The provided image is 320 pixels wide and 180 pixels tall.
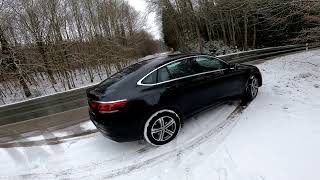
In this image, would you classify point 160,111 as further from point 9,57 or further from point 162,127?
point 9,57

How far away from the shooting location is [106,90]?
4.52 meters

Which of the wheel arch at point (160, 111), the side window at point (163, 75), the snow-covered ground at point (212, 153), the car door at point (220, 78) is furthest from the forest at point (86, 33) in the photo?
the wheel arch at point (160, 111)

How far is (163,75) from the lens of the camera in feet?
15.8

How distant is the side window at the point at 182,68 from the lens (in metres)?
4.96

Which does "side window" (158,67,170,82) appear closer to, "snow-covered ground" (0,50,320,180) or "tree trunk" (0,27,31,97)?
"snow-covered ground" (0,50,320,180)

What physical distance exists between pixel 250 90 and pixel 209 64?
1.43 meters

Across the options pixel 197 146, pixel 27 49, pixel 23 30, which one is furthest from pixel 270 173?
pixel 23 30

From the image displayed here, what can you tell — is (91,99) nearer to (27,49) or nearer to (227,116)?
(227,116)

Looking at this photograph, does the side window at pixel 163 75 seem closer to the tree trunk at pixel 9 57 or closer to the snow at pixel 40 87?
the snow at pixel 40 87

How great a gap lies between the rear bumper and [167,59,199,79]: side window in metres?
1.25

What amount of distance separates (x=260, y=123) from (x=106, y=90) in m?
3.02

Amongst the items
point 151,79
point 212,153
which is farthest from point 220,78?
point 212,153

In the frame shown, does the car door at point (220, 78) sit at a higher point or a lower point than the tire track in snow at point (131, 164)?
higher

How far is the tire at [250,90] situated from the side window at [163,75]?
2.30m
